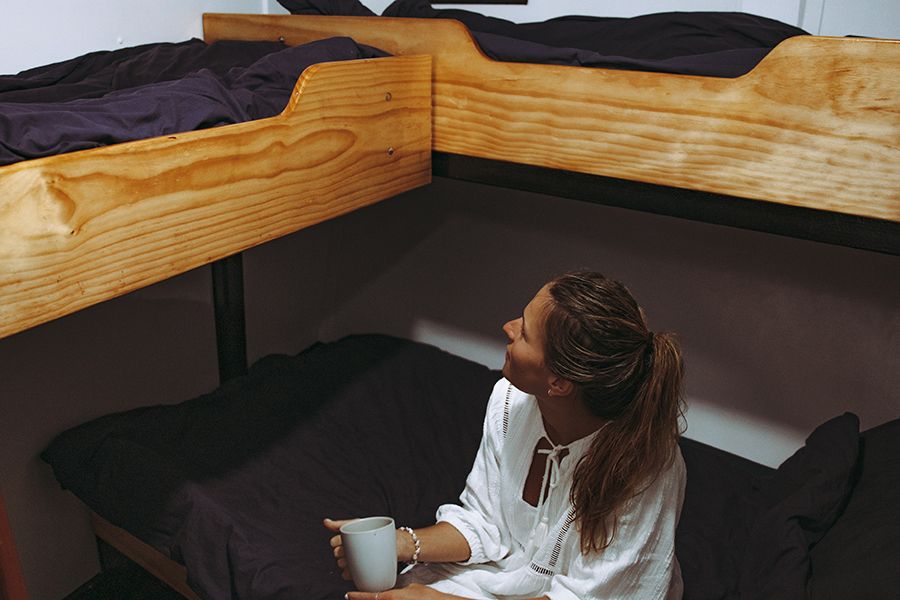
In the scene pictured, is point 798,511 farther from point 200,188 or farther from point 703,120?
point 200,188

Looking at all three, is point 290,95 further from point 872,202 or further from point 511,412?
point 872,202

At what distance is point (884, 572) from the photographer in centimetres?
106

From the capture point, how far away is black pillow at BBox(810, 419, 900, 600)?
3.51ft

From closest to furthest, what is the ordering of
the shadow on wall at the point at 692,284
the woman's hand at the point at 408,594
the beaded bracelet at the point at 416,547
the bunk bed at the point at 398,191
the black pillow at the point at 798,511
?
→ the bunk bed at the point at 398,191
the woman's hand at the point at 408,594
the beaded bracelet at the point at 416,547
the black pillow at the point at 798,511
the shadow on wall at the point at 692,284

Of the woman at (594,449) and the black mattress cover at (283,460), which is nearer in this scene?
the woman at (594,449)

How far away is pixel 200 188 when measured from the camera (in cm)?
97

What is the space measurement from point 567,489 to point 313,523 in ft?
2.04

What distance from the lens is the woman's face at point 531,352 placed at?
101 cm

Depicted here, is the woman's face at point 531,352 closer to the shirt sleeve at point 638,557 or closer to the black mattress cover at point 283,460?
the shirt sleeve at point 638,557

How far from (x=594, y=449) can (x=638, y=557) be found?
0.51 feet

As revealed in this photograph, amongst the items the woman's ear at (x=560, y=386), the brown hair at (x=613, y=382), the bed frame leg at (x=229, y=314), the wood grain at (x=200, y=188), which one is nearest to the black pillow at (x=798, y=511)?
the brown hair at (x=613, y=382)

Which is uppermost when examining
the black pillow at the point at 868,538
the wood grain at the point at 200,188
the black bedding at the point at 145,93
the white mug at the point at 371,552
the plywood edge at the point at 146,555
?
the black bedding at the point at 145,93

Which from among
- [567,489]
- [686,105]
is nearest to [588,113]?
[686,105]

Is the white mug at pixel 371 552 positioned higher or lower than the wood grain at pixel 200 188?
lower
